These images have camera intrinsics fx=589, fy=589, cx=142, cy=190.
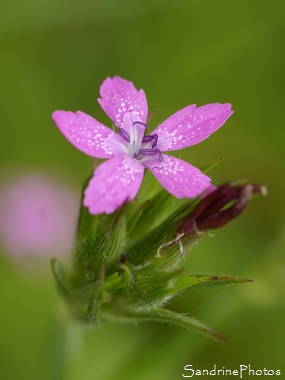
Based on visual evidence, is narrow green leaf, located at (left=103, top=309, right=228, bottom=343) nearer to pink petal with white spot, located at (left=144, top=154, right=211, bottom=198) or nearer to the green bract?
the green bract

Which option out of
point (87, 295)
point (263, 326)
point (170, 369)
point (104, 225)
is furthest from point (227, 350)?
point (104, 225)

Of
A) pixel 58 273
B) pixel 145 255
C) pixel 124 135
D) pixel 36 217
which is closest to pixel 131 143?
pixel 124 135

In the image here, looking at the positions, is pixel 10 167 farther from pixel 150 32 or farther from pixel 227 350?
pixel 227 350

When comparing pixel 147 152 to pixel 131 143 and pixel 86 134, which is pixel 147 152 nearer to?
pixel 131 143

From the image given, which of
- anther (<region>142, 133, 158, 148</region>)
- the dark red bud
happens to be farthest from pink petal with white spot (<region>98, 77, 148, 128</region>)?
the dark red bud

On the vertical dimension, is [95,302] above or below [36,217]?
above

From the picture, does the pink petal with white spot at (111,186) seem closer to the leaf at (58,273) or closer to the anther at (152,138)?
the anther at (152,138)

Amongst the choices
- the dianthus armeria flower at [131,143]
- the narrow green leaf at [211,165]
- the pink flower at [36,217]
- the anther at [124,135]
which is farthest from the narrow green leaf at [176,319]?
the pink flower at [36,217]

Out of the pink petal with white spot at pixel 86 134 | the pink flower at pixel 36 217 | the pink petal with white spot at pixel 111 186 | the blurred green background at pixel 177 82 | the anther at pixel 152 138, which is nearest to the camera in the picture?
the pink petal with white spot at pixel 111 186
